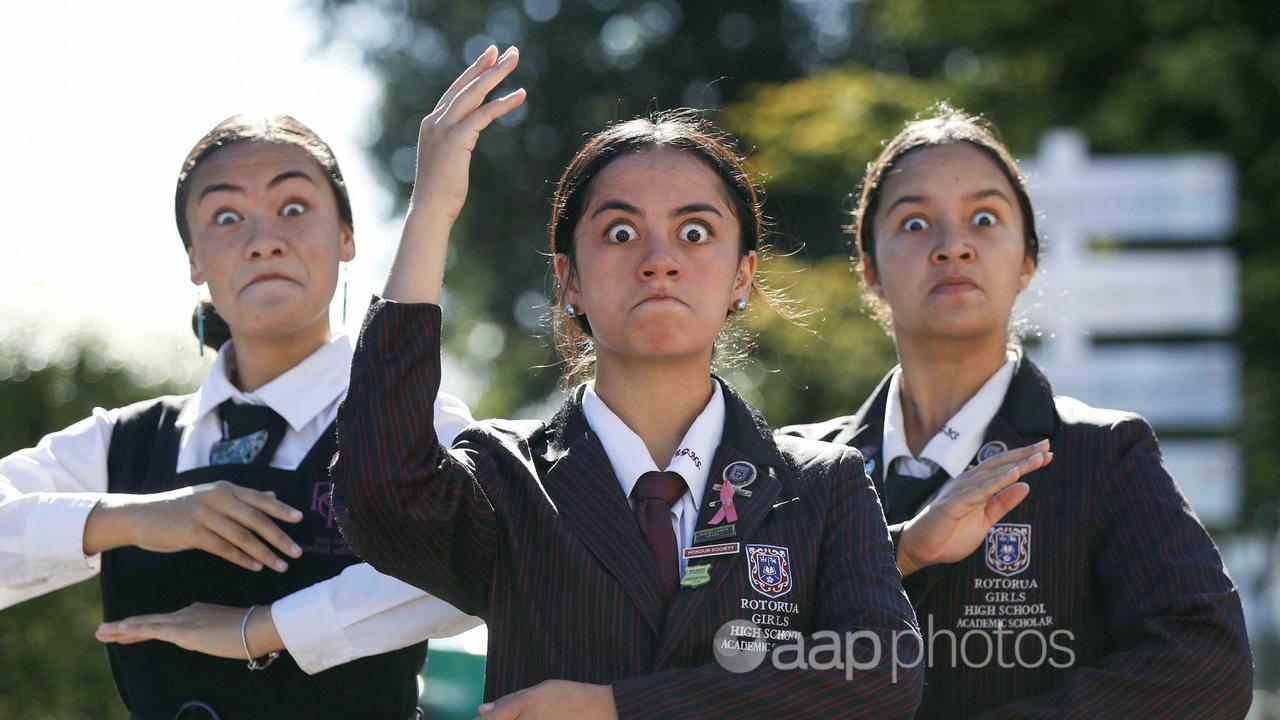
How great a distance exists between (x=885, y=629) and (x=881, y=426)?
103 cm

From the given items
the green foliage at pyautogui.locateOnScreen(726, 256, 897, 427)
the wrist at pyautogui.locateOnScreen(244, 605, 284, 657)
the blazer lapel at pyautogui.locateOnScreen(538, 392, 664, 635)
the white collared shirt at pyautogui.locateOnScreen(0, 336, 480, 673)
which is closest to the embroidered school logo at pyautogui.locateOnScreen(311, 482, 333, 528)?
the white collared shirt at pyautogui.locateOnScreen(0, 336, 480, 673)

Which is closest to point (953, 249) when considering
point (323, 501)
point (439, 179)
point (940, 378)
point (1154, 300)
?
point (940, 378)

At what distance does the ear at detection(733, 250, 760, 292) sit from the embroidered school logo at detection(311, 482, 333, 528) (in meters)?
0.92

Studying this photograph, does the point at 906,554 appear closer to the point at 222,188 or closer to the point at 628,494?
the point at 628,494

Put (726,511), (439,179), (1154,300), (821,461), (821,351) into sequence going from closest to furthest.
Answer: (439,179) < (726,511) < (821,461) < (1154,300) < (821,351)

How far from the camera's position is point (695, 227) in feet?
8.06

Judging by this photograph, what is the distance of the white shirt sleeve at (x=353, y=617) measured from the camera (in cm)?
262

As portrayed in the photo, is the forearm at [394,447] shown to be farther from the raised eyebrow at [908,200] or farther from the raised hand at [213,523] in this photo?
the raised eyebrow at [908,200]

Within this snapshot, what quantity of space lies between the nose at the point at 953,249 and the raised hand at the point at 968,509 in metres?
0.55

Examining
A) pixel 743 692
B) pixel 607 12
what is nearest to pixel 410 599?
pixel 743 692

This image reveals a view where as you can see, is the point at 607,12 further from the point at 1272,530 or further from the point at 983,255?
the point at 983,255

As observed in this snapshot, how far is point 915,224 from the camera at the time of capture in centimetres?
312

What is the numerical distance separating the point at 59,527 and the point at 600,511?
120 cm

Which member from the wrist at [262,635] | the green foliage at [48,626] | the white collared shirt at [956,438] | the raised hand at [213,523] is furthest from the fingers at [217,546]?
the green foliage at [48,626]
